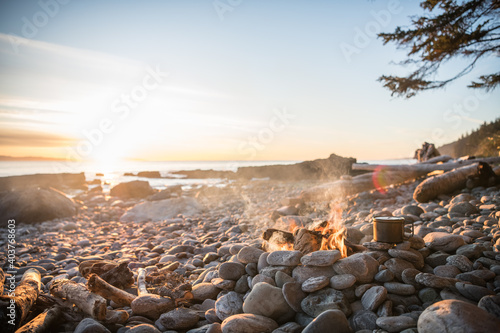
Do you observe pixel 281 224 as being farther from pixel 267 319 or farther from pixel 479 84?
pixel 479 84

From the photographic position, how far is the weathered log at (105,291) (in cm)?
314

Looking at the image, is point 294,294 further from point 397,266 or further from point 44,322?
point 44,322

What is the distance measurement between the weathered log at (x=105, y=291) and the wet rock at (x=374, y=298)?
2725 mm

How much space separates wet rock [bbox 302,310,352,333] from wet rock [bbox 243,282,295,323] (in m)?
0.53

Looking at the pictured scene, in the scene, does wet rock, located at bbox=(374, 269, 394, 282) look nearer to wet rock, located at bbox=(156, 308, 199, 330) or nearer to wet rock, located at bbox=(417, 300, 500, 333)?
wet rock, located at bbox=(417, 300, 500, 333)

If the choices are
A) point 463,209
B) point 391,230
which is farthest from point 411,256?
point 463,209

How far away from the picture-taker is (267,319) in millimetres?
2670

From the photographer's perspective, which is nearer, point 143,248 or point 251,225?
point 143,248

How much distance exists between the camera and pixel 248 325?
101 inches

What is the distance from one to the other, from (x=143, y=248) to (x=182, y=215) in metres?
3.74

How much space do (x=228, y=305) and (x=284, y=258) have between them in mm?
856

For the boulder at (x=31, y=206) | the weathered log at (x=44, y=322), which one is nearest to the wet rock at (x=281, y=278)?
the weathered log at (x=44, y=322)

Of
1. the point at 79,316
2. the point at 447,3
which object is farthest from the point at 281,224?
the point at 447,3

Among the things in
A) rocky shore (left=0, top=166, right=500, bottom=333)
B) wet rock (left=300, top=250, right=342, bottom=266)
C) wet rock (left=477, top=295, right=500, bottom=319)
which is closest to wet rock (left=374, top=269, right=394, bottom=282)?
rocky shore (left=0, top=166, right=500, bottom=333)
